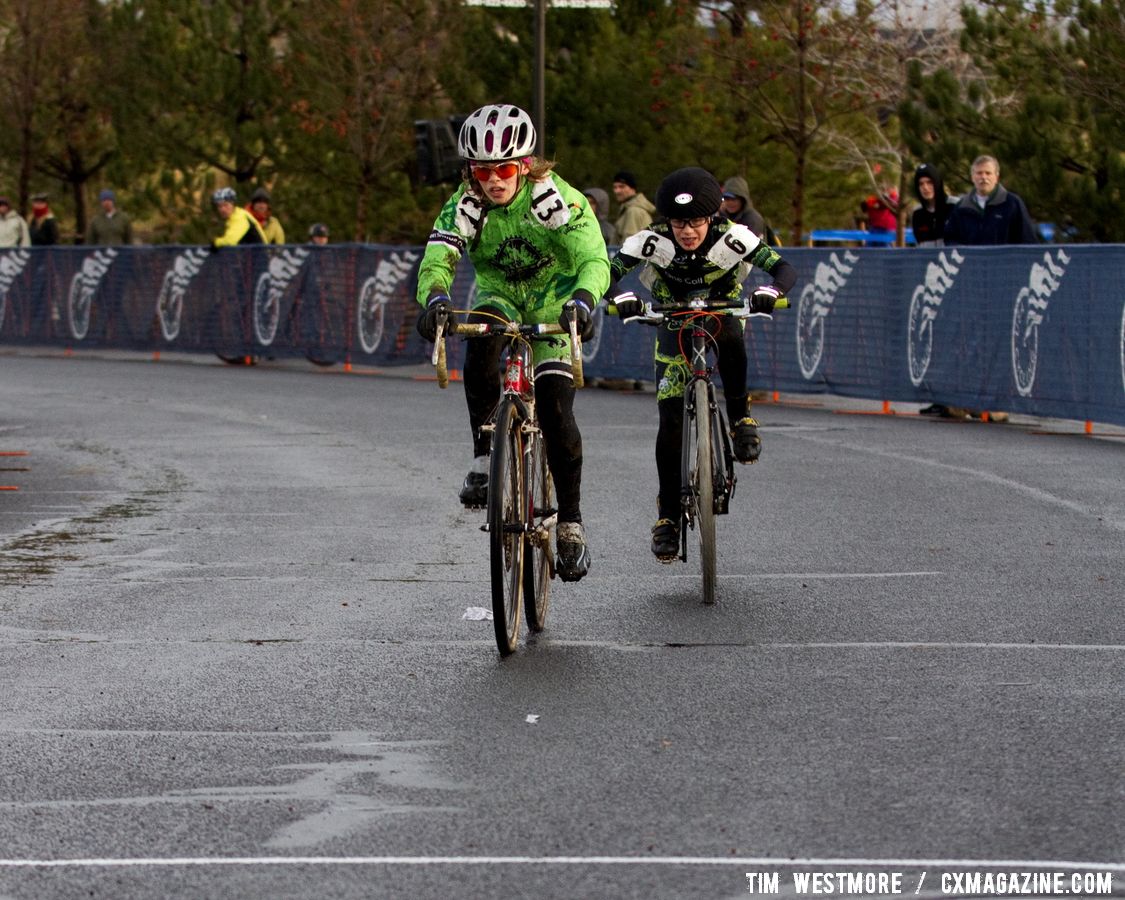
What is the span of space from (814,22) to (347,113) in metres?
→ 8.47

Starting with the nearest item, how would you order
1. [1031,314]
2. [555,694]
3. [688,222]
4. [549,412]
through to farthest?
[555,694]
[549,412]
[688,222]
[1031,314]

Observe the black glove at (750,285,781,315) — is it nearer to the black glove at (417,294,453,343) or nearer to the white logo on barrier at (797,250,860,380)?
the black glove at (417,294,453,343)

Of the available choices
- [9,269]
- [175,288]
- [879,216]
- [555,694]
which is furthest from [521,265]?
[879,216]

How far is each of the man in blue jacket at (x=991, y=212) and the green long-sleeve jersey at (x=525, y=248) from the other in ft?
34.5

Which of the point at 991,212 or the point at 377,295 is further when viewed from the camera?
the point at 377,295

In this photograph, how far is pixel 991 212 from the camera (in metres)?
18.5

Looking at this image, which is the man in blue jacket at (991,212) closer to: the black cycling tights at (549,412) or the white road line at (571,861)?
the black cycling tights at (549,412)

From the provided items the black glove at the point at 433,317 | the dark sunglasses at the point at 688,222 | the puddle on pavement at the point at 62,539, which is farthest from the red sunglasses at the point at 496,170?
the puddle on pavement at the point at 62,539

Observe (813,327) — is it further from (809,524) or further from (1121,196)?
(809,524)

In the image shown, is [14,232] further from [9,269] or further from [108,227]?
[108,227]

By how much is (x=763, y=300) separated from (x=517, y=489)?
1.81 meters

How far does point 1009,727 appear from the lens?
6.50 metres

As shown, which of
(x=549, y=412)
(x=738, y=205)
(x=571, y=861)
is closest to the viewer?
(x=571, y=861)

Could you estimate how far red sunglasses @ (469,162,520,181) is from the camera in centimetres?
802
